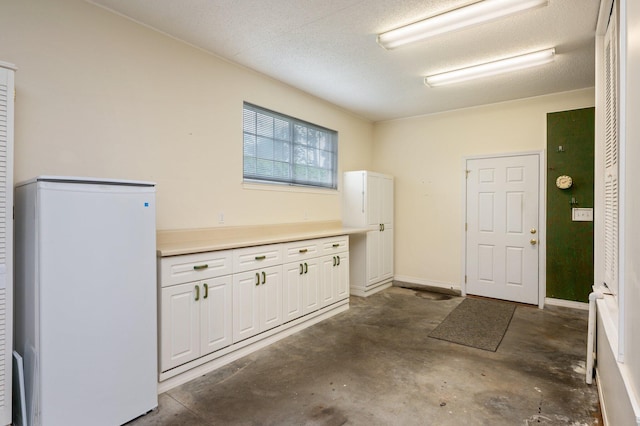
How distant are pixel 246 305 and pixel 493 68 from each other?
11.6 feet

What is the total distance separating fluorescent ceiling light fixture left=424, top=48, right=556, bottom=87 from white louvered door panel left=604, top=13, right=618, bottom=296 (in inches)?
33.6

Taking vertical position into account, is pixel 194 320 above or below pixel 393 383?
above

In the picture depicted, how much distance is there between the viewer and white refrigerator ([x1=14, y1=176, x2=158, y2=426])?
5.98ft

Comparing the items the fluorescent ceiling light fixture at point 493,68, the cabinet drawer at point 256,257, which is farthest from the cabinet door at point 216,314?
the fluorescent ceiling light fixture at point 493,68

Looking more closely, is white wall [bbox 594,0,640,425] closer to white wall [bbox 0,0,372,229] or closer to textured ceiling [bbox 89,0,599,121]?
textured ceiling [bbox 89,0,599,121]

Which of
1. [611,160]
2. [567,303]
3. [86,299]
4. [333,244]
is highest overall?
[611,160]

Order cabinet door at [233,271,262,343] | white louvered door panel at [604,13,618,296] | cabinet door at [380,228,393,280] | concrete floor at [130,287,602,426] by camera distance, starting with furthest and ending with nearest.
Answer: cabinet door at [380,228,393,280] → cabinet door at [233,271,262,343] → concrete floor at [130,287,602,426] → white louvered door panel at [604,13,618,296]

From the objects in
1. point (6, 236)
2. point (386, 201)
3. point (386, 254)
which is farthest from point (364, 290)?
point (6, 236)

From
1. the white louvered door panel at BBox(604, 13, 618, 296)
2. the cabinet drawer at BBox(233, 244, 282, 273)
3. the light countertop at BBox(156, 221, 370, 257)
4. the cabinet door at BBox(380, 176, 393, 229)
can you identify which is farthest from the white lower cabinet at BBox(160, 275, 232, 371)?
the cabinet door at BBox(380, 176, 393, 229)

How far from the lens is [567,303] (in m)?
4.45

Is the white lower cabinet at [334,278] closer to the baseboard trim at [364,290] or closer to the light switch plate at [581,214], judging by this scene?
the baseboard trim at [364,290]

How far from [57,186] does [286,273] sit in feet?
6.88

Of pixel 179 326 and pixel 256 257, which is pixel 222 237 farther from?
pixel 179 326

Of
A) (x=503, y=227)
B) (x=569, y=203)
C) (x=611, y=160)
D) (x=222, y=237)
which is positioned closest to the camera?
(x=611, y=160)
